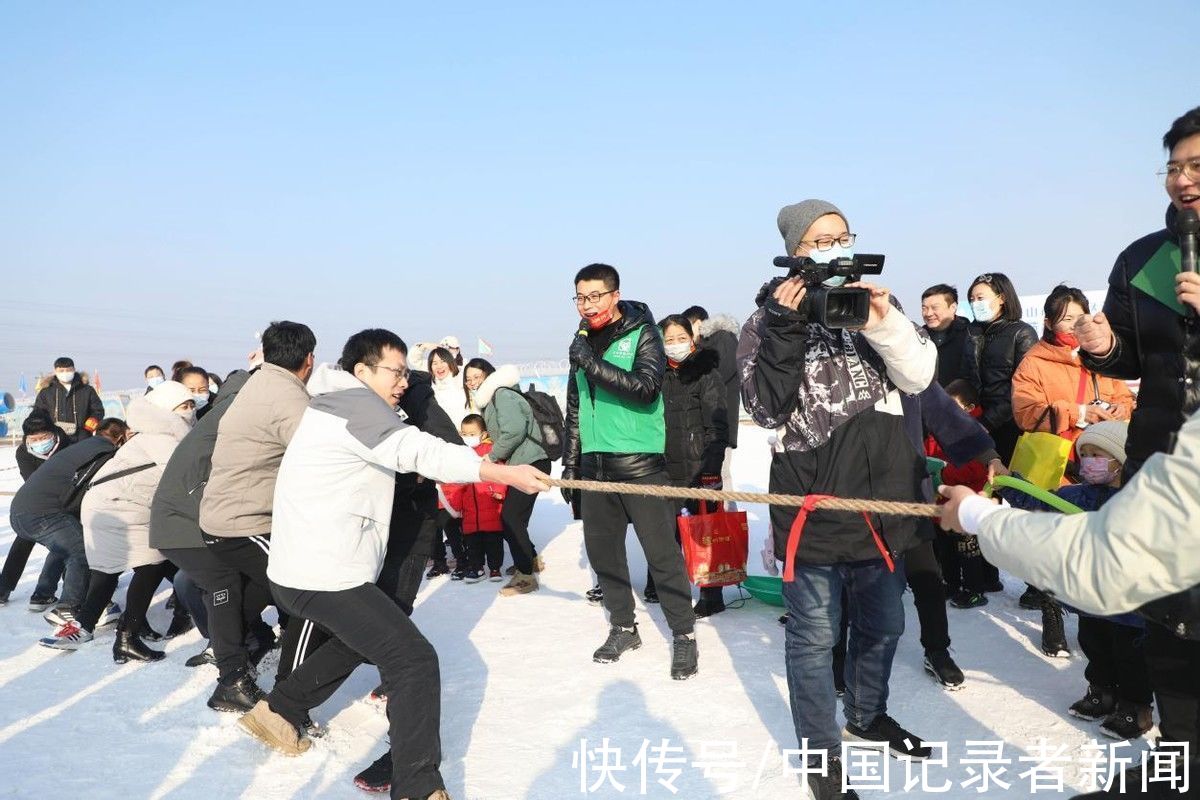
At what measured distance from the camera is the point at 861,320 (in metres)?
2.53

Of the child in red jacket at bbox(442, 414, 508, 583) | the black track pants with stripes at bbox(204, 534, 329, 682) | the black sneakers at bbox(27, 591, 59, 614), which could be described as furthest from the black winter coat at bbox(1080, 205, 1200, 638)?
the black sneakers at bbox(27, 591, 59, 614)

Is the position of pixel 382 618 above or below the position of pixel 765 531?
above

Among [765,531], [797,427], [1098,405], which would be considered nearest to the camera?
[797,427]

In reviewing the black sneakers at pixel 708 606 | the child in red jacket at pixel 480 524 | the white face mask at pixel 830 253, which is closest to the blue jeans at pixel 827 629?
the white face mask at pixel 830 253

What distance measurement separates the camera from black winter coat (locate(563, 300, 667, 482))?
167 inches

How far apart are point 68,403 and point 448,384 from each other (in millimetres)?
5546

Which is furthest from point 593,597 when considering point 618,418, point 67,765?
point 67,765

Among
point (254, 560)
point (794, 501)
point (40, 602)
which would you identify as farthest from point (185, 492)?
point (794, 501)

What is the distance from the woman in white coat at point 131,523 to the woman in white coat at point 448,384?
2146 mm

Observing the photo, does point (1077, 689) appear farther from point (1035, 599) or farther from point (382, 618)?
point (382, 618)

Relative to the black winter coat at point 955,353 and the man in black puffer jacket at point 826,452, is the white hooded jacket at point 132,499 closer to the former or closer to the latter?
the man in black puffer jacket at point 826,452

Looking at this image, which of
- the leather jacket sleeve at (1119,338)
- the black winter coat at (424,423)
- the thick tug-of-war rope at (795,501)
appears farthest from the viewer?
the black winter coat at (424,423)

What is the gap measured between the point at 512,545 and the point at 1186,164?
499 cm

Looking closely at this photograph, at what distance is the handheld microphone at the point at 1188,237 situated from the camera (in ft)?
6.30
